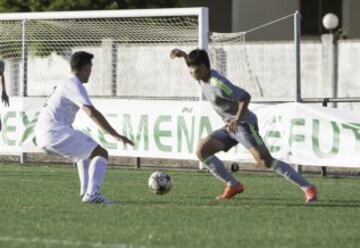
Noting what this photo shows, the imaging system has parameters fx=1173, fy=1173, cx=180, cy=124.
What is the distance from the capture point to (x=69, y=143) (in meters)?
13.2

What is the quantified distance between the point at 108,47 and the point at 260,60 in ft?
30.0

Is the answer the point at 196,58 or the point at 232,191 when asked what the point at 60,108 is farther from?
the point at 232,191

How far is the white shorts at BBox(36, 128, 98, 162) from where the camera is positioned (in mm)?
13156

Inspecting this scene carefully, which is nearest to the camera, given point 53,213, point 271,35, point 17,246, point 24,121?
point 17,246

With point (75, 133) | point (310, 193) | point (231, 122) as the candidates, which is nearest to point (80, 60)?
point (75, 133)

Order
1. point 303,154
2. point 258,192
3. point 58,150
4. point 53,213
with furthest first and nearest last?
1. point 303,154
2. point 258,192
3. point 58,150
4. point 53,213

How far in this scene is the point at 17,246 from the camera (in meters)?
9.77

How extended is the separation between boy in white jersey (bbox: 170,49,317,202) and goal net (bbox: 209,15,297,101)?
17.8 feet

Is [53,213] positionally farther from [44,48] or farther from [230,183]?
[44,48]

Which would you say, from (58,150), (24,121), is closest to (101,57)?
(24,121)

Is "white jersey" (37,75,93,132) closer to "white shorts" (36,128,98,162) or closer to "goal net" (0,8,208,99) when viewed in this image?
"white shorts" (36,128,98,162)

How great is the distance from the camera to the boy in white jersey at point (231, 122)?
43.6ft

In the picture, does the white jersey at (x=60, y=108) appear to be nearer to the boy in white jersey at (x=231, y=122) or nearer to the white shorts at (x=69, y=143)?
the white shorts at (x=69, y=143)

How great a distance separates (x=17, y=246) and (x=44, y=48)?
13.7 m
